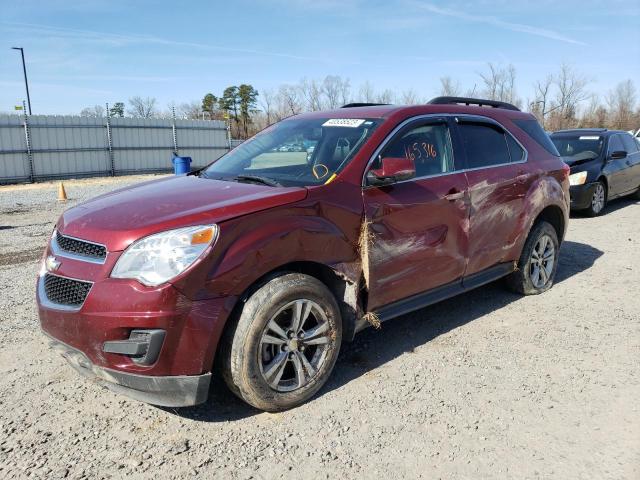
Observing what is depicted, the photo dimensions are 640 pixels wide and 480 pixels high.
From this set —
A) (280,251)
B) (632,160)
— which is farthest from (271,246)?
(632,160)

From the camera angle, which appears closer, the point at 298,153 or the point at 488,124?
the point at 298,153

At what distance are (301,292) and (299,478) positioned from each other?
1036 millimetres

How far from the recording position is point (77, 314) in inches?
112

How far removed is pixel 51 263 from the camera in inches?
125

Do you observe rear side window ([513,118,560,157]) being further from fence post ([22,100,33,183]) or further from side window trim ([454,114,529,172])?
fence post ([22,100,33,183])

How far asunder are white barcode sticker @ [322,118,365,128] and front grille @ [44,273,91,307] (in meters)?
2.24

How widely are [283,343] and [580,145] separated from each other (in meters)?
10.3

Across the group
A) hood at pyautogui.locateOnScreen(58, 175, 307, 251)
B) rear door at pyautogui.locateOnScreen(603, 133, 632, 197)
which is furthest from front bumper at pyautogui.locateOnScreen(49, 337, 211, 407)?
rear door at pyautogui.locateOnScreen(603, 133, 632, 197)

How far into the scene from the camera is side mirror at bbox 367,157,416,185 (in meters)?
3.55

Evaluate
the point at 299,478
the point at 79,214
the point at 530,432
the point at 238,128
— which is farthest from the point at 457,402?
the point at 238,128

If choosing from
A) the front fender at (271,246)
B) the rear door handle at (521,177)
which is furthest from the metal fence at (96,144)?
the front fender at (271,246)

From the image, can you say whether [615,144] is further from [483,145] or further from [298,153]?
[298,153]

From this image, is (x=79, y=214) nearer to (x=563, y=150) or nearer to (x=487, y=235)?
(x=487, y=235)

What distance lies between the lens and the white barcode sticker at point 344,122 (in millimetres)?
4039
